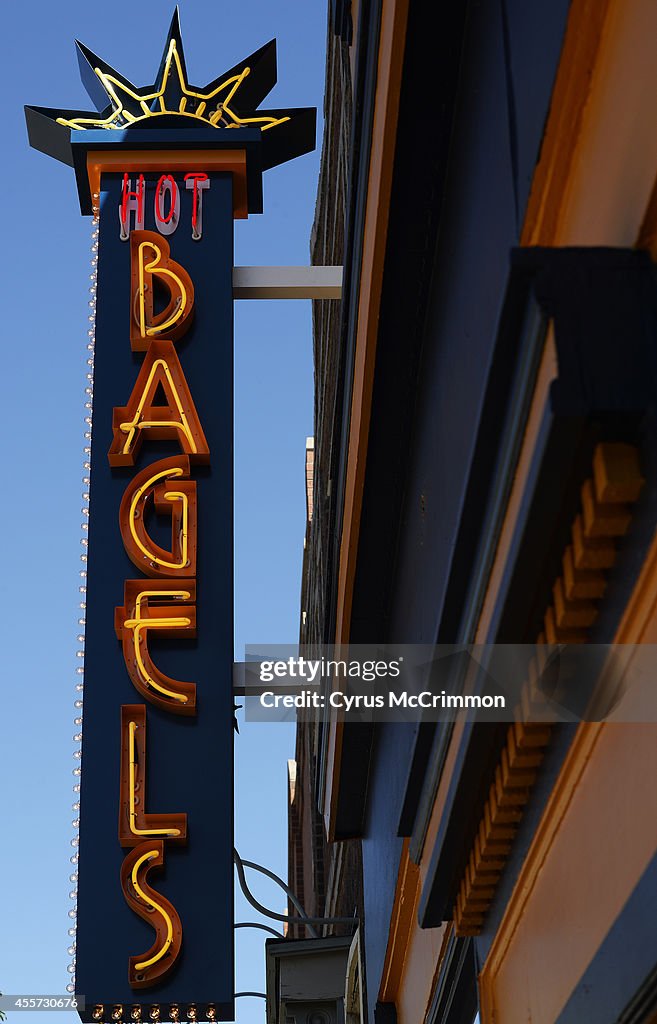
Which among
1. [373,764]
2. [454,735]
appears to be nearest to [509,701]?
[454,735]

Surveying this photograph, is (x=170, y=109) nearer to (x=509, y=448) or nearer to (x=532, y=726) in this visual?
(x=532, y=726)

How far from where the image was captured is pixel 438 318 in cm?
461

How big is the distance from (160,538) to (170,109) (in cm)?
412

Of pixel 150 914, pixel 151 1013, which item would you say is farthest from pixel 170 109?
pixel 151 1013

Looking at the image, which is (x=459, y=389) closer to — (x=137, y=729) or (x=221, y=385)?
(x=137, y=729)

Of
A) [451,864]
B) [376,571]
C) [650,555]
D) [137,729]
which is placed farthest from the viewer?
[137,729]

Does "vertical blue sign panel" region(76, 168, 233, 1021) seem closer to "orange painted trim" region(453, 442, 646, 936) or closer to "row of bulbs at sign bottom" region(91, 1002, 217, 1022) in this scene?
"row of bulbs at sign bottom" region(91, 1002, 217, 1022)

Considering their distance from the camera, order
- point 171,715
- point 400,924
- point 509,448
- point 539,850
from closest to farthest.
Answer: point 509,448 < point 539,850 < point 400,924 < point 171,715

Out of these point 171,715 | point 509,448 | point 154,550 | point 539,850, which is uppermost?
point 509,448

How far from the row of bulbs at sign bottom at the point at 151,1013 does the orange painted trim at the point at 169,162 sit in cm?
579

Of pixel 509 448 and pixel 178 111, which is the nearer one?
pixel 509 448

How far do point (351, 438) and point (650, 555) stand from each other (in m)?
2.92

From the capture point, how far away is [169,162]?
9.77 m

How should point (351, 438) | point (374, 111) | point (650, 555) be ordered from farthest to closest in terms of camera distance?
point (351, 438) → point (374, 111) → point (650, 555)
